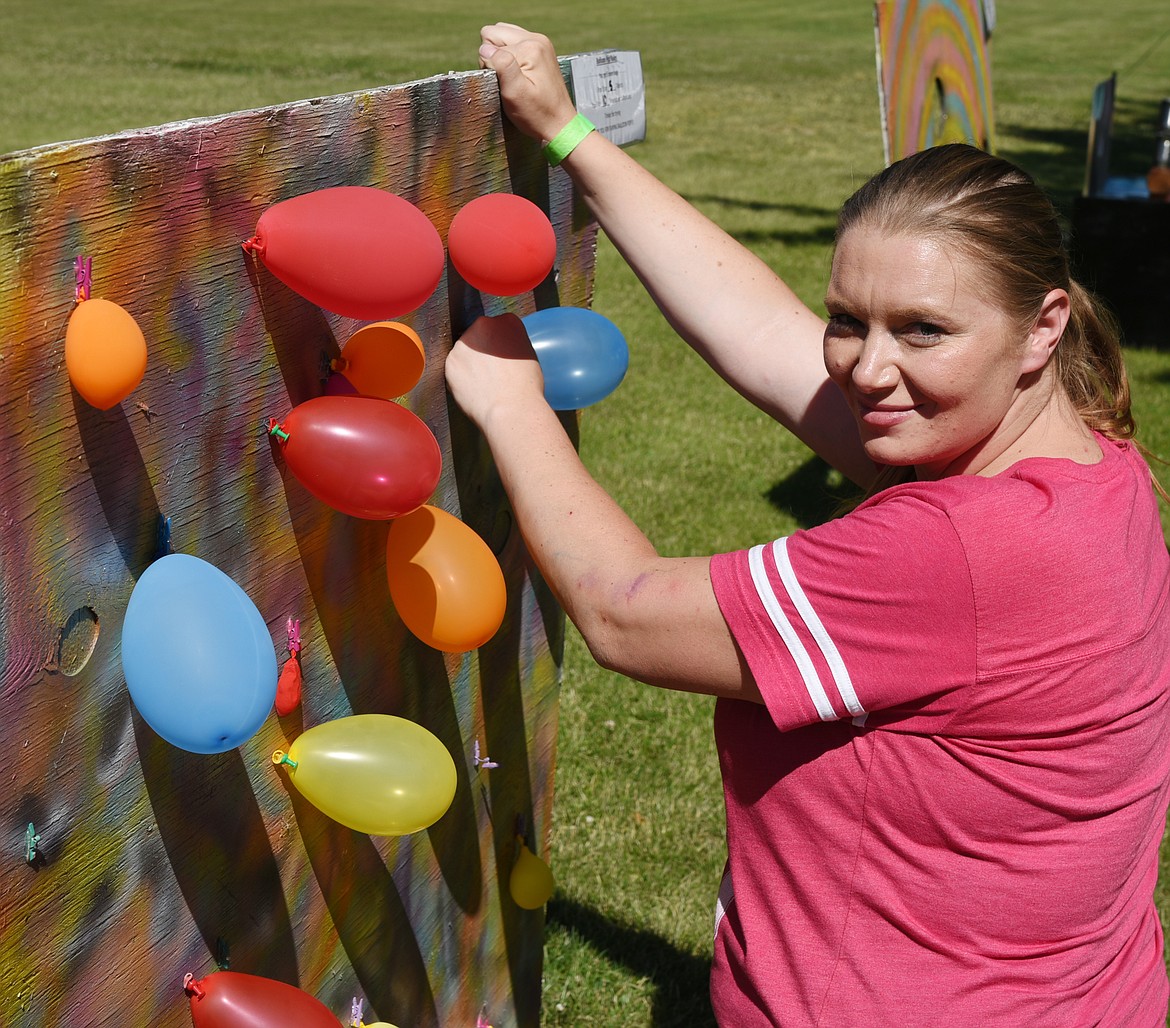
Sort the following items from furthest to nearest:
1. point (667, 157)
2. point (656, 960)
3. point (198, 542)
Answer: point (667, 157)
point (656, 960)
point (198, 542)

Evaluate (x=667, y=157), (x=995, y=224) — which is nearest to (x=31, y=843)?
(x=995, y=224)

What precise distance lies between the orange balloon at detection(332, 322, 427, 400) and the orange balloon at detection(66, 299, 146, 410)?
34cm

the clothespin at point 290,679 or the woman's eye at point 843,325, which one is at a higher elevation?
the woman's eye at point 843,325

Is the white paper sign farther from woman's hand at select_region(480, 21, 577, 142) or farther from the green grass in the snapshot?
the green grass

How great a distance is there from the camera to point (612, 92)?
5.96 feet

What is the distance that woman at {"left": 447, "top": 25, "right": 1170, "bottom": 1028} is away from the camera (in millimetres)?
1244

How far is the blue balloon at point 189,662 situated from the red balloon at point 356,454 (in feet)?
0.56

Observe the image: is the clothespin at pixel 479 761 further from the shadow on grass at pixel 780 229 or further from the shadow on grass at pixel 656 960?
the shadow on grass at pixel 780 229

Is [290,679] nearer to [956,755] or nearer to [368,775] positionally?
[368,775]

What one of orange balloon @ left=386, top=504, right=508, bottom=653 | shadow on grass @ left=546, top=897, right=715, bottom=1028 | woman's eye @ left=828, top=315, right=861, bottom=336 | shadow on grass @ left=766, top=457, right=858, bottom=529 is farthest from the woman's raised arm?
shadow on grass @ left=766, top=457, right=858, bottom=529

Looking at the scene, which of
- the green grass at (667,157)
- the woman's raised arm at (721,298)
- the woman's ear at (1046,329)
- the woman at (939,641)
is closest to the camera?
the woman at (939,641)

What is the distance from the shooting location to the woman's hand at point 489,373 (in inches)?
61.1

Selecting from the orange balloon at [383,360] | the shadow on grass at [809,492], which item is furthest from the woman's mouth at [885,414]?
the shadow on grass at [809,492]

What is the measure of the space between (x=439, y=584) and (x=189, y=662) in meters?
0.38
